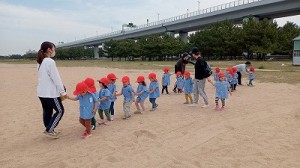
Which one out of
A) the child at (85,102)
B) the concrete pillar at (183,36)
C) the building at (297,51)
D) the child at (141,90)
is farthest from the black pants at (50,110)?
the concrete pillar at (183,36)

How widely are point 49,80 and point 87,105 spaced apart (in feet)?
2.83

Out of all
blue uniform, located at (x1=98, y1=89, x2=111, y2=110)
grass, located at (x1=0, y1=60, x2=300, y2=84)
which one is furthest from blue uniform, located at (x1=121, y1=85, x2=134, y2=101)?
grass, located at (x1=0, y1=60, x2=300, y2=84)

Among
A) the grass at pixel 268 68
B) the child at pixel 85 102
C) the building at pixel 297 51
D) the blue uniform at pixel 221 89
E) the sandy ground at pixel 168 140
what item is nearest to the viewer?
the sandy ground at pixel 168 140

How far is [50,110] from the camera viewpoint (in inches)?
209

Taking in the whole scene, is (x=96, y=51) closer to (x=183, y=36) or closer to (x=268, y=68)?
(x=183, y=36)

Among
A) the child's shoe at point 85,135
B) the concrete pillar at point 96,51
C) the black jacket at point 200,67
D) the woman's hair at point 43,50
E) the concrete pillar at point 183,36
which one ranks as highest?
the concrete pillar at point 183,36

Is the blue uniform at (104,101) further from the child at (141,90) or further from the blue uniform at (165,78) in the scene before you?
the blue uniform at (165,78)

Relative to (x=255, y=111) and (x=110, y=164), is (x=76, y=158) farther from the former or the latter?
(x=255, y=111)

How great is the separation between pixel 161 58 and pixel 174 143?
5910 cm

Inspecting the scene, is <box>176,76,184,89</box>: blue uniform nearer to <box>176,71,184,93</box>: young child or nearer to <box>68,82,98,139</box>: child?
<box>176,71,184,93</box>: young child

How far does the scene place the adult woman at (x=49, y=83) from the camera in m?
4.95

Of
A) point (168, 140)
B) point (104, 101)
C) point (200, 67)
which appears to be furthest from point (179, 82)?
point (168, 140)

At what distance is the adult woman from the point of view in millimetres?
4945

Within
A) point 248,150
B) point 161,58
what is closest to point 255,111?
point 248,150
